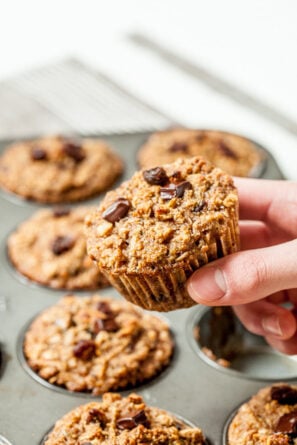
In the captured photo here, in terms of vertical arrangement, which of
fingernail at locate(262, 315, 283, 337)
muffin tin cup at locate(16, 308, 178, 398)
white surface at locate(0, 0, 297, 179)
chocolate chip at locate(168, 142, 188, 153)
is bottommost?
muffin tin cup at locate(16, 308, 178, 398)

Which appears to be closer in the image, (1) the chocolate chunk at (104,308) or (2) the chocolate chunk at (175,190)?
(2) the chocolate chunk at (175,190)

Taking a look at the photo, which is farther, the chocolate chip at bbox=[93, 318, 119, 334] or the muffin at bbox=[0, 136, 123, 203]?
the muffin at bbox=[0, 136, 123, 203]

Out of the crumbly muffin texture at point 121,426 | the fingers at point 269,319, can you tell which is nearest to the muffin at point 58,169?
the fingers at point 269,319

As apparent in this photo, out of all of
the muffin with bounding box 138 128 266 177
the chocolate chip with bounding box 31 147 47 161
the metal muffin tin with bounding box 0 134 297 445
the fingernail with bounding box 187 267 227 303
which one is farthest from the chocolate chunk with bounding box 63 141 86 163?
the fingernail with bounding box 187 267 227 303

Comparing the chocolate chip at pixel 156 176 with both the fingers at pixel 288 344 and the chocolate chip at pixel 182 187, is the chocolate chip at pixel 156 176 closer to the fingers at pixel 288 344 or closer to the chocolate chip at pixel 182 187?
the chocolate chip at pixel 182 187

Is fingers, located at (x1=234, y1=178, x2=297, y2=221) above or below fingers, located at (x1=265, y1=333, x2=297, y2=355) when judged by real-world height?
above

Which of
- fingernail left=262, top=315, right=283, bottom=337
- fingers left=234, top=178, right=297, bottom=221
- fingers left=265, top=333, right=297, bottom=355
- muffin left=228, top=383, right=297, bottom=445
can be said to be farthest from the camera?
fingers left=265, top=333, right=297, bottom=355

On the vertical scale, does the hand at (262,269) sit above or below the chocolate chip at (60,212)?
above

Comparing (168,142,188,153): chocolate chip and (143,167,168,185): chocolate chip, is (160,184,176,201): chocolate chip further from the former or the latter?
(168,142,188,153): chocolate chip
